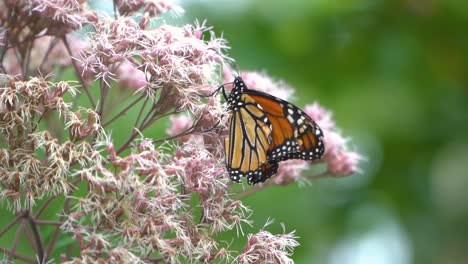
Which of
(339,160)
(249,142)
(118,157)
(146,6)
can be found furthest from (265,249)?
(146,6)

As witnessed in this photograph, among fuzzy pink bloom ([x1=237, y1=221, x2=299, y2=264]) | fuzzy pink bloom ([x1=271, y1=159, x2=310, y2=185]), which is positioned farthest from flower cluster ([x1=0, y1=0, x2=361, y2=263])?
fuzzy pink bloom ([x1=271, y1=159, x2=310, y2=185])

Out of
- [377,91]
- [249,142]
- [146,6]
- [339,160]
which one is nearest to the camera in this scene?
[249,142]

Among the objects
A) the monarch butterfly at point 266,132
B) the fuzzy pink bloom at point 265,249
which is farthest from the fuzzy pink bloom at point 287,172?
the fuzzy pink bloom at point 265,249

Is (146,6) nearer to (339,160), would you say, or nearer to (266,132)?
(266,132)

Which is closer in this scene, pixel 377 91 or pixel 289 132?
pixel 289 132

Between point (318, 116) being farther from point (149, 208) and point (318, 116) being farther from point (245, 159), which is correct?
point (149, 208)

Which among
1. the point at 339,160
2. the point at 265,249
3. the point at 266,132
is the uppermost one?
the point at 339,160

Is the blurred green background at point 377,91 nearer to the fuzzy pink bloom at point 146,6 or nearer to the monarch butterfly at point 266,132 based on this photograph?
the fuzzy pink bloom at point 146,6
